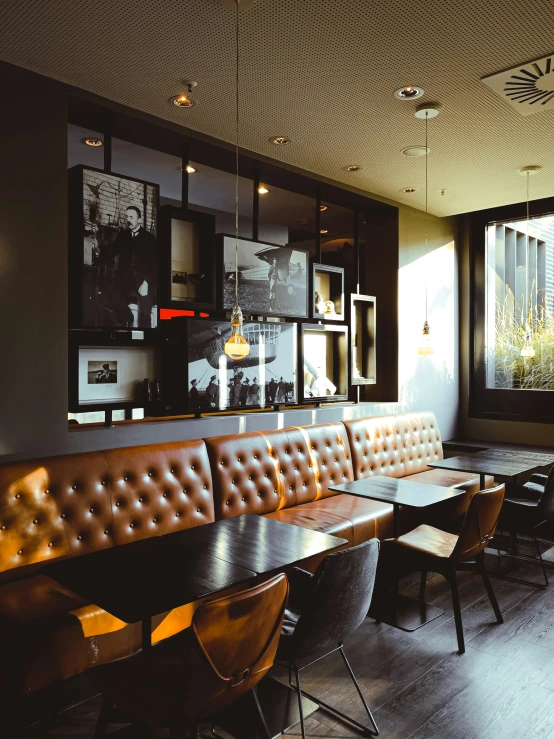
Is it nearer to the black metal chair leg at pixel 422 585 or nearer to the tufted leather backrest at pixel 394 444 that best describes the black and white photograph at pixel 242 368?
the tufted leather backrest at pixel 394 444

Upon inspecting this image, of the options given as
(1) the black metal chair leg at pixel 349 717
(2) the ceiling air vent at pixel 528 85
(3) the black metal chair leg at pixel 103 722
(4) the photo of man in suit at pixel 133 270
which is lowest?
(1) the black metal chair leg at pixel 349 717

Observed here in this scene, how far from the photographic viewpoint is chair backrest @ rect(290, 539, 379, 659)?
2.05 m

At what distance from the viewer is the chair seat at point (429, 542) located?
3.28 meters

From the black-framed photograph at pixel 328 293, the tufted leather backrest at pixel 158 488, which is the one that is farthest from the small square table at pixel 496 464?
the tufted leather backrest at pixel 158 488

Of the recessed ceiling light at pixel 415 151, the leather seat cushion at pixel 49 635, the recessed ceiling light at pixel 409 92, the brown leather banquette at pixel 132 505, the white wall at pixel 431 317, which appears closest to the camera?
the leather seat cushion at pixel 49 635

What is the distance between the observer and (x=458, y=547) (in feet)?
10.1

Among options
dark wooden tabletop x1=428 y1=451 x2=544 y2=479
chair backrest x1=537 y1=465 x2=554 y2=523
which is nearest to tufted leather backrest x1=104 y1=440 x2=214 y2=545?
dark wooden tabletop x1=428 y1=451 x2=544 y2=479

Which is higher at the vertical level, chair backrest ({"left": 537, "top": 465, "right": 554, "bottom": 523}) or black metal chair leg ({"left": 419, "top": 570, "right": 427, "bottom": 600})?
chair backrest ({"left": 537, "top": 465, "right": 554, "bottom": 523})

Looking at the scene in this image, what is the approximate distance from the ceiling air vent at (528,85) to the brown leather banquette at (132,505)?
2.63m

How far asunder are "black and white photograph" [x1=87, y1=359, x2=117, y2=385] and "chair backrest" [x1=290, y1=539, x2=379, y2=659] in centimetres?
192

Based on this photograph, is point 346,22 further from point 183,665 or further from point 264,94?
point 183,665

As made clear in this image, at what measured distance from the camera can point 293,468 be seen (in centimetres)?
428

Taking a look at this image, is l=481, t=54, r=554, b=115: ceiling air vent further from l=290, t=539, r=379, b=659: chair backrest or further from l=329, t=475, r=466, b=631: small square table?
l=290, t=539, r=379, b=659: chair backrest

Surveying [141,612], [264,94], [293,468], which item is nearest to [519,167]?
[264,94]
